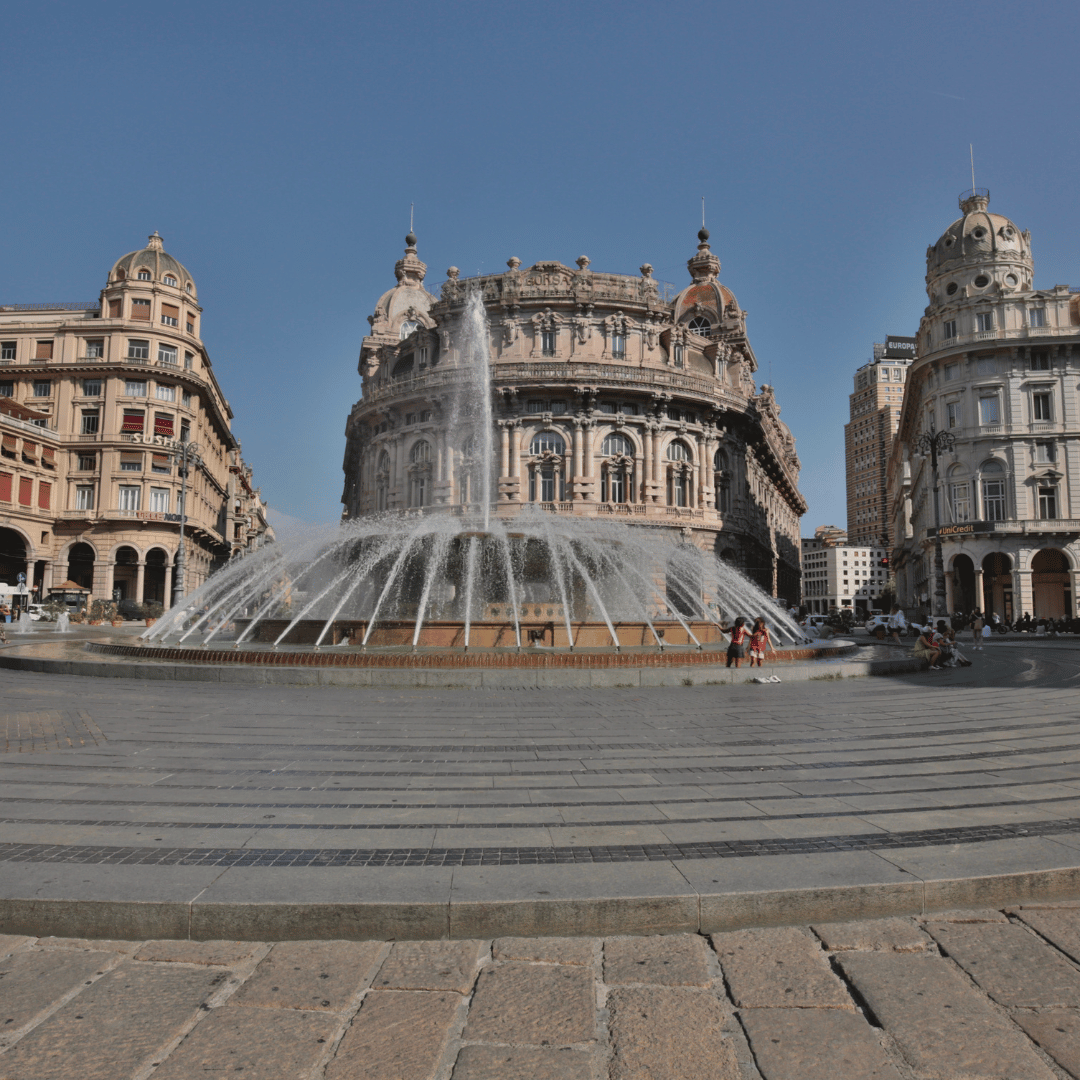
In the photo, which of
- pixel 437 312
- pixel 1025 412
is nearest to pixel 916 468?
pixel 1025 412

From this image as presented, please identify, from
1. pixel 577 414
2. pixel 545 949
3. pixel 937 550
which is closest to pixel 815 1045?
pixel 545 949

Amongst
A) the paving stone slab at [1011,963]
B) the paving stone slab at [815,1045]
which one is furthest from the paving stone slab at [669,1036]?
the paving stone slab at [1011,963]

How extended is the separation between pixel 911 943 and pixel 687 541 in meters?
40.3

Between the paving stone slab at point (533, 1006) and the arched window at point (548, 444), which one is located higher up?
the arched window at point (548, 444)

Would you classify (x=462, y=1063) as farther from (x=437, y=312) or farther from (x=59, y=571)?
(x=59, y=571)

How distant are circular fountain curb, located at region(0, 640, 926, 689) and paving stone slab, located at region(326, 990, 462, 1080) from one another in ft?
30.7

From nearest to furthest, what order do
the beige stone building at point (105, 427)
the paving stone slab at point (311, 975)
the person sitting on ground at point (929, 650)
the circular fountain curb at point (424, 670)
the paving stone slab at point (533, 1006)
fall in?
the paving stone slab at point (533, 1006) < the paving stone slab at point (311, 975) < the circular fountain curb at point (424, 670) < the person sitting on ground at point (929, 650) < the beige stone building at point (105, 427)

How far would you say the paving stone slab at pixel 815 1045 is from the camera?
2.44m

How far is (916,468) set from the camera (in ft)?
214

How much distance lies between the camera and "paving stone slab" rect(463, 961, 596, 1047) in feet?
8.63

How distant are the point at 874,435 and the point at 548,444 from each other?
128 meters

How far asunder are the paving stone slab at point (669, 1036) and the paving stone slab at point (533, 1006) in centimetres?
12

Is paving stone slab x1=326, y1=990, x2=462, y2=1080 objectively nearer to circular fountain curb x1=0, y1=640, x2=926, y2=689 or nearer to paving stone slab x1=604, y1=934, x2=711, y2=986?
paving stone slab x1=604, y1=934, x2=711, y2=986

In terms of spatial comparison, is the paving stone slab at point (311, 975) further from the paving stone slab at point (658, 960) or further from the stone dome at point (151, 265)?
the stone dome at point (151, 265)
